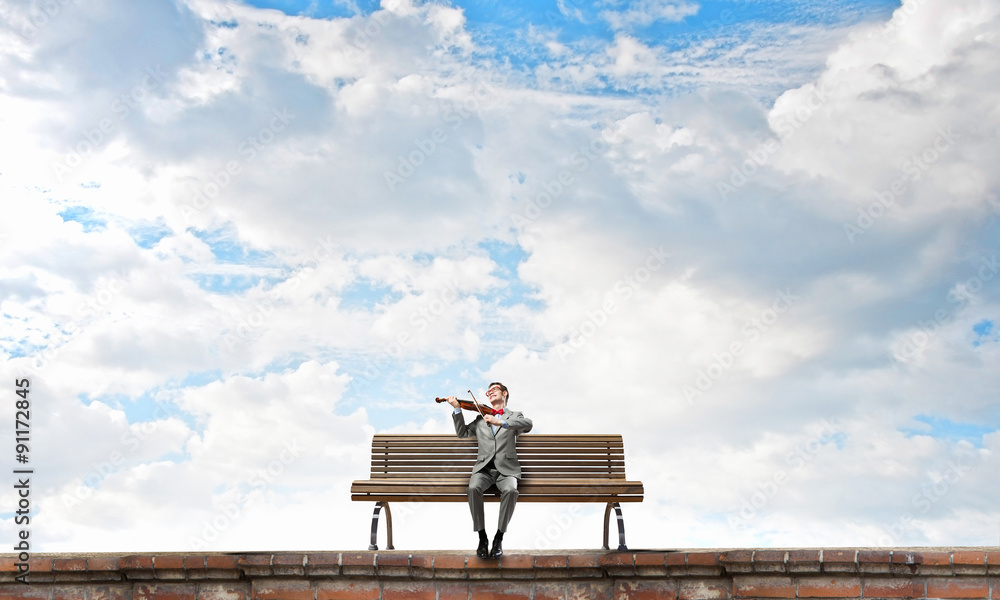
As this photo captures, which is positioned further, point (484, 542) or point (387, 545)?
point (387, 545)

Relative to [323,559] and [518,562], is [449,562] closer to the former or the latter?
[518,562]

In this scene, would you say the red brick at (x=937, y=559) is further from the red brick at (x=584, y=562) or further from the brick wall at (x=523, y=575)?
the red brick at (x=584, y=562)

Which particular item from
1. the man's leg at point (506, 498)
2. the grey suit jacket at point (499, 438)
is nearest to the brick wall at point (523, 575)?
the man's leg at point (506, 498)

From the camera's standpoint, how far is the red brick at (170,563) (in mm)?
6191

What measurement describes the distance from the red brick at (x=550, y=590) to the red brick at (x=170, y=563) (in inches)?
107

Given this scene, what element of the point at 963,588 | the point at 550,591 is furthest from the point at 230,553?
the point at 963,588

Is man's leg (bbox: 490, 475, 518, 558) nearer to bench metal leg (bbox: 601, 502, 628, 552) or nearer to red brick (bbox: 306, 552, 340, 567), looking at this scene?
bench metal leg (bbox: 601, 502, 628, 552)

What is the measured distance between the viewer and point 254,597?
Result: 617 centimetres

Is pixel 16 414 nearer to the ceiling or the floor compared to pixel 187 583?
nearer to the ceiling

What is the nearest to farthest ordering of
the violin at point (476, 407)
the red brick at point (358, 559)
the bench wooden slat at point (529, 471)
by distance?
the red brick at point (358, 559), the violin at point (476, 407), the bench wooden slat at point (529, 471)

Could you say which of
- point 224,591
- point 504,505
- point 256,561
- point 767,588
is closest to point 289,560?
point 256,561

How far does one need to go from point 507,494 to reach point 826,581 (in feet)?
7.96

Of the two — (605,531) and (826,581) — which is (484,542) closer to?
(605,531)

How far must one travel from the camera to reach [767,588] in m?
5.80
